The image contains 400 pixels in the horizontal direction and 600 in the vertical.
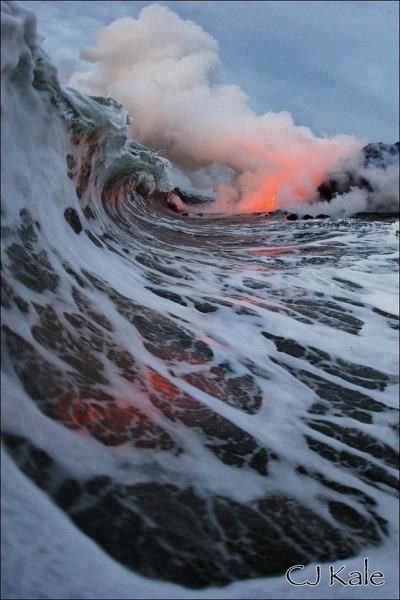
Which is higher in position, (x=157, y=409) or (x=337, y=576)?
(x=157, y=409)

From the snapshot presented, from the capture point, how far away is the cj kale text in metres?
3.21

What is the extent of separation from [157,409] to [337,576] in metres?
1.84

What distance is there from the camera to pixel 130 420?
161 inches

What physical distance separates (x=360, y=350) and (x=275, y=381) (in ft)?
5.62

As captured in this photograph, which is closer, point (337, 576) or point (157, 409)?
point (337, 576)

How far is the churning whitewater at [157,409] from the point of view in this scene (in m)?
2.97

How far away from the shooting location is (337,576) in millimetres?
3301

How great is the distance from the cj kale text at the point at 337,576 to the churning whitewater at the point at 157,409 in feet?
0.19

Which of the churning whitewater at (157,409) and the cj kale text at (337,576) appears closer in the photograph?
the churning whitewater at (157,409)

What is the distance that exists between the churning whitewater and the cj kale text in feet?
0.19

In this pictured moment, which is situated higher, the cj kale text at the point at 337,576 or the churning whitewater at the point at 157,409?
the churning whitewater at the point at 157,409

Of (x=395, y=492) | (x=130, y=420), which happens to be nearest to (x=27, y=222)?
(x=130, y=420)

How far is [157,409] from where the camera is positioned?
4453mm

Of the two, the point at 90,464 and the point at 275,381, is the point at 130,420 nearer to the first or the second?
the point at 90,464
